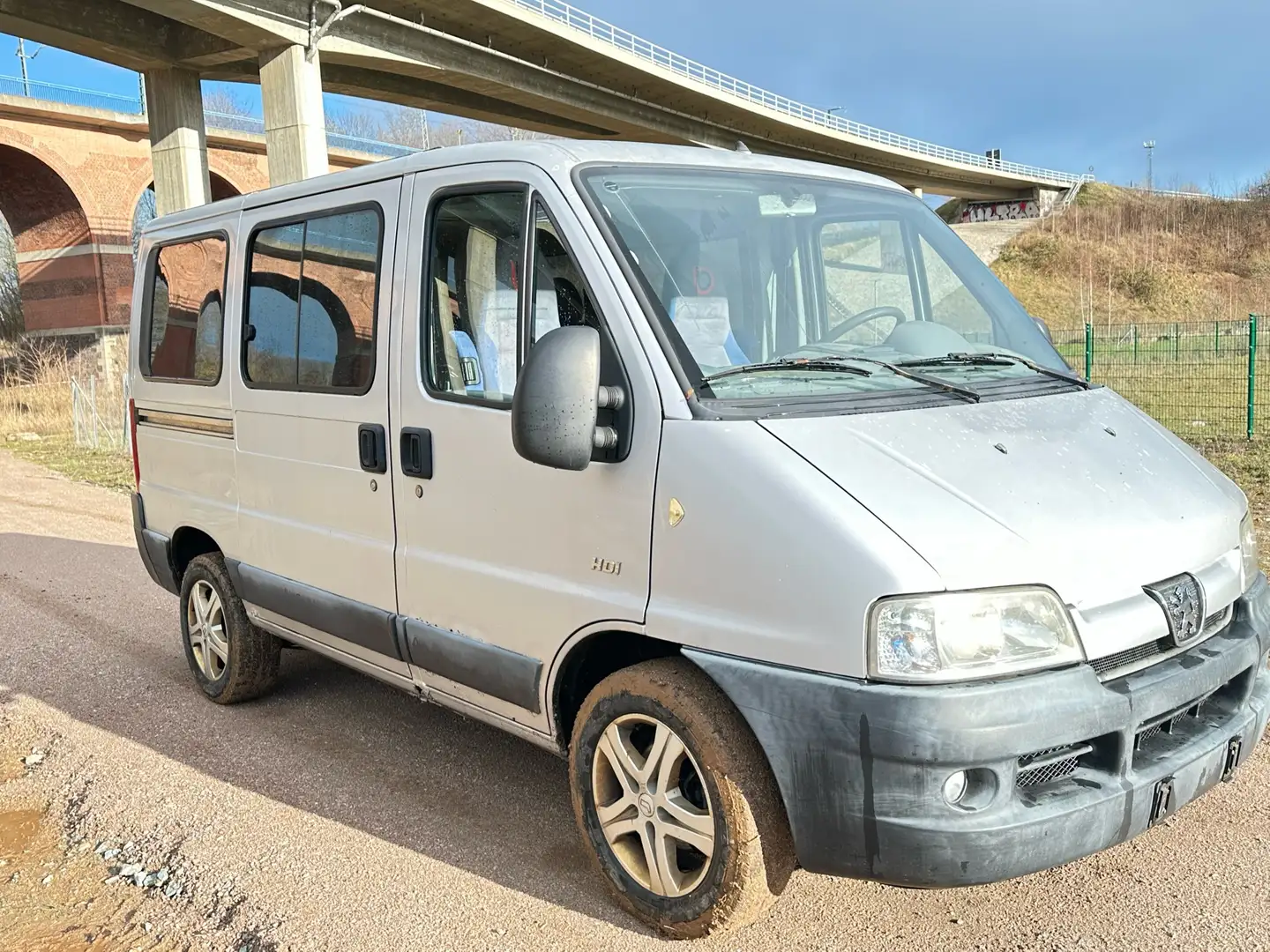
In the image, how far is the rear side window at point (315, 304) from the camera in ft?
12.9

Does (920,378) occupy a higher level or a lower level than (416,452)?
higher

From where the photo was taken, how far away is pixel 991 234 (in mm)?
66688

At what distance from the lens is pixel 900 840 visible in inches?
98.3

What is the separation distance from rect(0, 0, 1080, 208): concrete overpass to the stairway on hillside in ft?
80.6

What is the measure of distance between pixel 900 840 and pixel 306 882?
1.99 m

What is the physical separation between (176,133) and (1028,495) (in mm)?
27493

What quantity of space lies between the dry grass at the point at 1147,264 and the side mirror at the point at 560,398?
166 ft

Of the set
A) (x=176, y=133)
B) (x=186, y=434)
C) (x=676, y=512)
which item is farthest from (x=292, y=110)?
(x=676, y=512)

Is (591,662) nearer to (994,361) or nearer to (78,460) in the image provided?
(994,361)

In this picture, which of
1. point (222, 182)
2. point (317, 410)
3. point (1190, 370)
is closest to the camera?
point (317, 410)

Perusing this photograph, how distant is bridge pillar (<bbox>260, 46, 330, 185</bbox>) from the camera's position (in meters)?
24.3

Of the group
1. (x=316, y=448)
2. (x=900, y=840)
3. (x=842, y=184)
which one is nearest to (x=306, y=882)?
(x=316, y=448)

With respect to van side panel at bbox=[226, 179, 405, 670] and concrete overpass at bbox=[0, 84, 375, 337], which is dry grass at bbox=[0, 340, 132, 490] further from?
van side panel at bbox=[226, 179, 405, 670]

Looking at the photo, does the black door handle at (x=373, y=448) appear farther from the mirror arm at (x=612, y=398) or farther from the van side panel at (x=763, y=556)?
the van side panel at (x=763, y=556)
